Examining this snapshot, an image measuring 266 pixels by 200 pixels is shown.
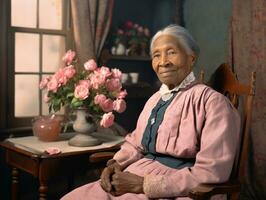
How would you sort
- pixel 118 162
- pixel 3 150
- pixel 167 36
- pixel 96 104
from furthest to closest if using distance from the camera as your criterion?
pixel 3 150
pixel 96 104
pixel 118 162
pixel 167 36

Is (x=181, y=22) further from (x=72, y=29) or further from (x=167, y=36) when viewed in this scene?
(x=167, y=36)

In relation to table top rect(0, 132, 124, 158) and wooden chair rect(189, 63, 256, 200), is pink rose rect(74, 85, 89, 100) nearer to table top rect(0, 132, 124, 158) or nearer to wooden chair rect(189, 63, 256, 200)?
table top rect(0, 132, 124, 158)

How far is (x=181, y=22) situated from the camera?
3.63 meters

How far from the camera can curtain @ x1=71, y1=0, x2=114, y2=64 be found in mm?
2994

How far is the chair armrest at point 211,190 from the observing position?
1547 mm

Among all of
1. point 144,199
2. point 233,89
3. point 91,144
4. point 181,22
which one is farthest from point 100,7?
point 144,199

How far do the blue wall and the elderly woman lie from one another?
56.6 inches

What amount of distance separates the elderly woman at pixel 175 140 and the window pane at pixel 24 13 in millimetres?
1350

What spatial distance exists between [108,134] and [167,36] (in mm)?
1111

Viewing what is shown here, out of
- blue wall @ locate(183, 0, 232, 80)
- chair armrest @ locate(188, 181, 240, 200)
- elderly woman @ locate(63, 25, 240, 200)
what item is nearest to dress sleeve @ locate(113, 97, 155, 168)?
elderly woman @ locate(63, 25, 240, 200)

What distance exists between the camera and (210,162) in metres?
1.65

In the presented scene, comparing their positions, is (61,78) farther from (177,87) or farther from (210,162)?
(210,162)

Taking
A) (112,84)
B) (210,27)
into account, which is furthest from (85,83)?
(210,27)

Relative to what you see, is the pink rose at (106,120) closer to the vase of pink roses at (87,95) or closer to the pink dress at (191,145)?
the vase of pink roses at (87,95)
